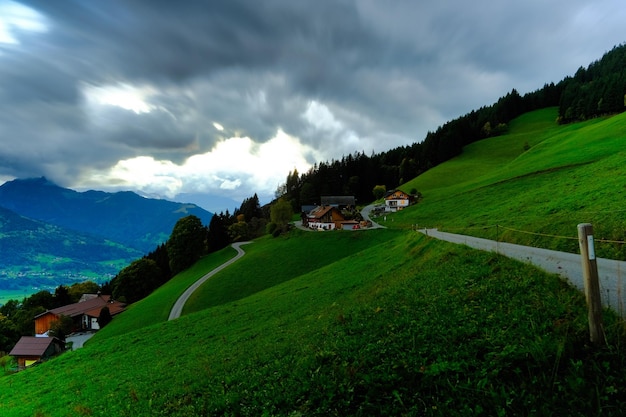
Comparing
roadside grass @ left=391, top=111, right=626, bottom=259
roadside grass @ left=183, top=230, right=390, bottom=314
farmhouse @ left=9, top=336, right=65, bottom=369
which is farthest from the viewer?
farmhouse @ left=9, top=336, right=65, bottom=369

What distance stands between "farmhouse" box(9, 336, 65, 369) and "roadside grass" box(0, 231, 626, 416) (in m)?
44.7

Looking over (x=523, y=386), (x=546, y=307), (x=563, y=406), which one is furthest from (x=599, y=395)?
(x=546, y=307)

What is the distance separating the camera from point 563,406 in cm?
503

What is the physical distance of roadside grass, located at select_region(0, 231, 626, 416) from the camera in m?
5.48

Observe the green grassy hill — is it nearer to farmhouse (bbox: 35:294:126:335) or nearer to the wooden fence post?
the wooden fence post

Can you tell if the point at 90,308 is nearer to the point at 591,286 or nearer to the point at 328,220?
the point at 328,220

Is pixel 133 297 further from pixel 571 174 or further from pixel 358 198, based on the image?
pixel 571 174

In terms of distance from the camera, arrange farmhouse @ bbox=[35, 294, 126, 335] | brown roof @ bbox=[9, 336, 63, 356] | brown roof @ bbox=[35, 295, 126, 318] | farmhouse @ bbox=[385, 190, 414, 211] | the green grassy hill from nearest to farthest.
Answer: the green grassy hill < brown roof @ bbox=[9, 336, 63, 356] < farmhouse @ bbox=[35, 294, 126, 335] < brown roof @ bbox=[35, 295, 126, 318] < farmhouse @ bbox=[385, 190, 414, 211]

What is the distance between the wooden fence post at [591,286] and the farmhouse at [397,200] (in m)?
81.4

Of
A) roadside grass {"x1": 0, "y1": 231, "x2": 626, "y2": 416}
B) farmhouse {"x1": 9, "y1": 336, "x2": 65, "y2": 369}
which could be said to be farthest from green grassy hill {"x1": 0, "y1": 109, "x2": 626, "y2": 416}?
farmhouse {"x1": 9, "y1": 336, "x2": 65, "y2": 369}

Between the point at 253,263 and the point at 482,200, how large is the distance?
1558 inches

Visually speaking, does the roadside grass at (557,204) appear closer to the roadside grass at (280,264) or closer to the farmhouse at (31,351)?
the roadside grass at (280,264)

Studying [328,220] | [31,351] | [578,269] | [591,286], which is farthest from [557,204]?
[31,351]

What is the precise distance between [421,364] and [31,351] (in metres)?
67.6
